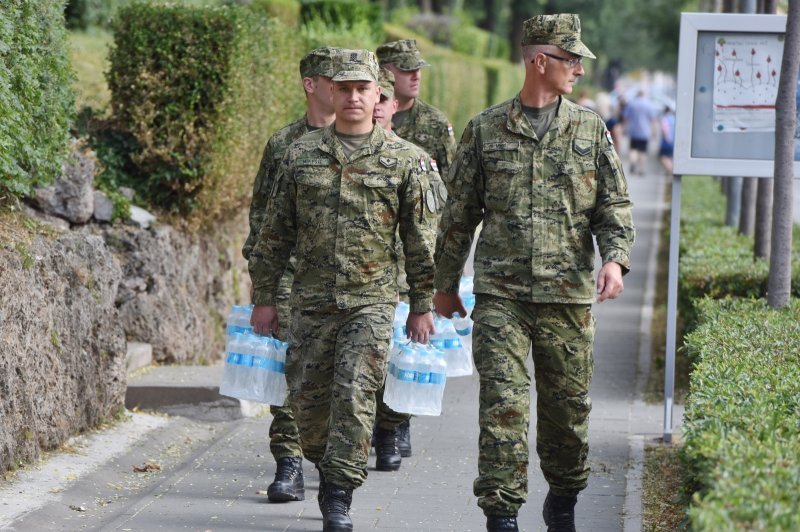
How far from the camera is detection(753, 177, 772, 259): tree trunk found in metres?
10.1

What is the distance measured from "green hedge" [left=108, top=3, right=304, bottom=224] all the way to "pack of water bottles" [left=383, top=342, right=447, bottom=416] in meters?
4.33

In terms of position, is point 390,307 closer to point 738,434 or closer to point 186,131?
point 738,434

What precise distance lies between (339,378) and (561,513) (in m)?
1.14

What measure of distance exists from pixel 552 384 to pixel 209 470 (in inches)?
106

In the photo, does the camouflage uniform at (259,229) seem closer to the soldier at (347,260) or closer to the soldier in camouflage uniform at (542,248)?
the soldier at (347,260)

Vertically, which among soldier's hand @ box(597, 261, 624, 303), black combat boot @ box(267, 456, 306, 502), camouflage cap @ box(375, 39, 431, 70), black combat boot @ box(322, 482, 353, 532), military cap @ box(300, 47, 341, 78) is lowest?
black combat boot @ box(267, 456, 306, 502)

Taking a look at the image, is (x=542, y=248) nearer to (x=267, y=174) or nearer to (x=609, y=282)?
(x=609, y=282)

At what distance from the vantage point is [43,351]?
24.6ft

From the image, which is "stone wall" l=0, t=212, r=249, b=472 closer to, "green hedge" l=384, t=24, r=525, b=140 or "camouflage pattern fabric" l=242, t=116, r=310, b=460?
"camouflage pattern fabric" l=242, t=116, r=310, b=460

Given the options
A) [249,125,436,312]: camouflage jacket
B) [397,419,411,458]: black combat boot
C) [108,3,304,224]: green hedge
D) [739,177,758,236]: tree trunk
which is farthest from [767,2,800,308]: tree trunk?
[108,3,304,224]: green hedge

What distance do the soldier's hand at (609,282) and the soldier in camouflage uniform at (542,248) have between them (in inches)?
0.6

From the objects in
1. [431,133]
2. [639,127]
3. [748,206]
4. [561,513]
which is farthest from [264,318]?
[639,127]

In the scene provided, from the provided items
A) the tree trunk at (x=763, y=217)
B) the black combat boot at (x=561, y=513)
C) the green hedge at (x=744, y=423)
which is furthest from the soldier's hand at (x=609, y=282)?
the tree trunk at (x=763, y=217)

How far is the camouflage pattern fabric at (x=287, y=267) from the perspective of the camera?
7070mm
